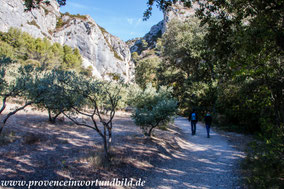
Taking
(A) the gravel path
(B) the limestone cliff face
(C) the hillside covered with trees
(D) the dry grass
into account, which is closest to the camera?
(C) the hillside covered with trees

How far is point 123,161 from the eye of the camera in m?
Result: 6.50

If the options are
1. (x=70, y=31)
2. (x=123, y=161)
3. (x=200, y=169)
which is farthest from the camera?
(x=70, y=31)

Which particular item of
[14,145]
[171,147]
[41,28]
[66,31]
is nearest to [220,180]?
[171,147]

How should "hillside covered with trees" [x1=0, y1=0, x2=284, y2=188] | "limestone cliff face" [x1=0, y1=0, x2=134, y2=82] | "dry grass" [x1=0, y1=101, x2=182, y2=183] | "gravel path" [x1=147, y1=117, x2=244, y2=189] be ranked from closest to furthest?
"hillside covered with trees" [x1=0, y1=0, x2=284, y2=188], "gravel path" [x1=147, y1=117, x2=244, y2=189], "dry grass" [x1=0, y1=101, x2=182, y2=183], "limestone cliff face" [x1=0, y1=0, x2=134, y2=82]

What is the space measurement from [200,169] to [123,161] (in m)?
3.08

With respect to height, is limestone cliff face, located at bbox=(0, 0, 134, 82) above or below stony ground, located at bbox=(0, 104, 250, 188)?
above

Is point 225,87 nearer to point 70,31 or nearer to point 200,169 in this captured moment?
point 200,169

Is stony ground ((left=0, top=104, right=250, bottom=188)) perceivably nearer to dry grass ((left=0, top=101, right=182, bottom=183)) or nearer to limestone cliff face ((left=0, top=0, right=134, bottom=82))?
dry grass ((left=0, top=101, right=182, bottom=183))

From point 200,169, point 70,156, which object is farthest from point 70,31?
point 200,169

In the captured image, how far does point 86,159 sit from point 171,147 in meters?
4.84

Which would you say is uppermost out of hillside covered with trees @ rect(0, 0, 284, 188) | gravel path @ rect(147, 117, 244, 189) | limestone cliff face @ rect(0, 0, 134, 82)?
limestone cliff face @ rect(0, 0, 134, 82)

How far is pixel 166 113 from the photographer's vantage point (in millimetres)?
9148

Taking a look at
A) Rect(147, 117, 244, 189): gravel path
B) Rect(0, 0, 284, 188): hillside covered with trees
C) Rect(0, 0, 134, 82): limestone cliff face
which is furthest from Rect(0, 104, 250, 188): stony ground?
Rect(0, 0, 134, 82): limestone cliff face

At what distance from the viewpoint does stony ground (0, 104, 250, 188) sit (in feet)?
17.4
